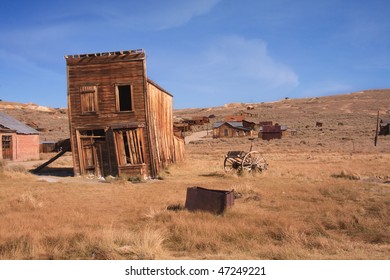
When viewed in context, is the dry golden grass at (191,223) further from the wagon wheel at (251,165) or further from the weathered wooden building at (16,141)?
the weathered wooden building at (16,141)

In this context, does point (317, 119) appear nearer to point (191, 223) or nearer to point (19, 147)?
point (19, 147)

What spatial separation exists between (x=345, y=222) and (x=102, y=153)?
1293 centimetres

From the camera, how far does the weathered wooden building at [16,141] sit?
26.5 metres

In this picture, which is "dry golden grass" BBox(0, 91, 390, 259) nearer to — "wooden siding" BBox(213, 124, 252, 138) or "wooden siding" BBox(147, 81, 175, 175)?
"wooden siding" BBox(147, 81, 175, 175)

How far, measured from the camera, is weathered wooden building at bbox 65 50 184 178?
56.5 ft

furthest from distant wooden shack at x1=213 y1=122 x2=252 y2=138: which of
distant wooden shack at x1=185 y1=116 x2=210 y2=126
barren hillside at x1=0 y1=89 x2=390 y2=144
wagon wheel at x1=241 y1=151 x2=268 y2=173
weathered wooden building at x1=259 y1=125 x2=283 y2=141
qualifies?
wagon wheel at x1=241 y1=151 x2=268 y2=173

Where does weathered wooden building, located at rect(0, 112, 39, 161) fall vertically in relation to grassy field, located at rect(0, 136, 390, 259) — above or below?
above

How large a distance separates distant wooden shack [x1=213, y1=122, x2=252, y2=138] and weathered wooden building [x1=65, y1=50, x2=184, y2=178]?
37932 mm

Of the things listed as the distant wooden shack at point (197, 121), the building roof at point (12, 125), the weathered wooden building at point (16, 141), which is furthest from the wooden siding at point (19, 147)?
the distant wooden shack at point (197, 121)

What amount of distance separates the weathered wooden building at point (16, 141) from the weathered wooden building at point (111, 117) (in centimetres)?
1140

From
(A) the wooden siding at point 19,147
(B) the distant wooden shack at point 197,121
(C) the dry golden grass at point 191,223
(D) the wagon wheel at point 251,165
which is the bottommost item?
(C) the dry golden grass at point 191,223

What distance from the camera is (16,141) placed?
91.0 feet
